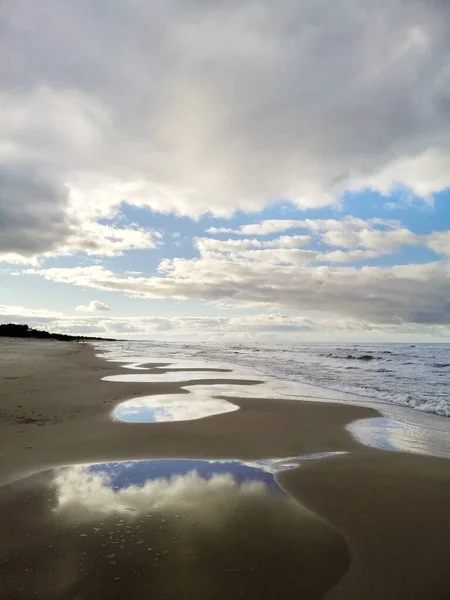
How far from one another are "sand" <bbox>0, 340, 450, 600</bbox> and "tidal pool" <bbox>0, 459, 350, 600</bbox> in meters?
0.03

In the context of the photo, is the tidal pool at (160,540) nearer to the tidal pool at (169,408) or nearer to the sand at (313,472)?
the sand at (313,472)

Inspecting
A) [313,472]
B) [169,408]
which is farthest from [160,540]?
[169,408]

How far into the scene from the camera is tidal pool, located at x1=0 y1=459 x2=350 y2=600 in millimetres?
3141

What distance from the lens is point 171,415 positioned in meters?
9.98

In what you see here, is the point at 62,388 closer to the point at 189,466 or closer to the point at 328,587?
the point at 189,466

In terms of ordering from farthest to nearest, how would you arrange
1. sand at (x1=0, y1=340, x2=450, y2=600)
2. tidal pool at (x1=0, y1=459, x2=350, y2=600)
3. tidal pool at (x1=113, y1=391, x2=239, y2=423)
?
tidal pool at (x1=113, y1=391, x2=239, y2=423), sand at (x1=0, y1=340, x2=450, y2=600), tidal pool at (x1=0, y1=459, x2=350, y2=600)

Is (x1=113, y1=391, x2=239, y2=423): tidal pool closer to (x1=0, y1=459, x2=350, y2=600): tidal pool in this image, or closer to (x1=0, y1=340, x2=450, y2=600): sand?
(x1=0, y1=340, x2=450, y2=600): sand

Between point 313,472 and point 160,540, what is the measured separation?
2947 millimetres

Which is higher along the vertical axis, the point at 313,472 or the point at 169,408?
the point at 313,472

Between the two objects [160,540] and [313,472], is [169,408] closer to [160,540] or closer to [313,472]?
[313,472]

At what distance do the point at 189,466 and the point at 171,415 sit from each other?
13.4 feet

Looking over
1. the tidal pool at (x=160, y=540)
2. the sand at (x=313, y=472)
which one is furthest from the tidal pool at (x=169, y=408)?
the tidal pool at (x=160, y=540)

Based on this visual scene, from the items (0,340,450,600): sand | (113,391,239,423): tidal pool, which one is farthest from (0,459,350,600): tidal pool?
(113,391,239,423): tidal pool

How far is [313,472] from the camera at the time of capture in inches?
233
